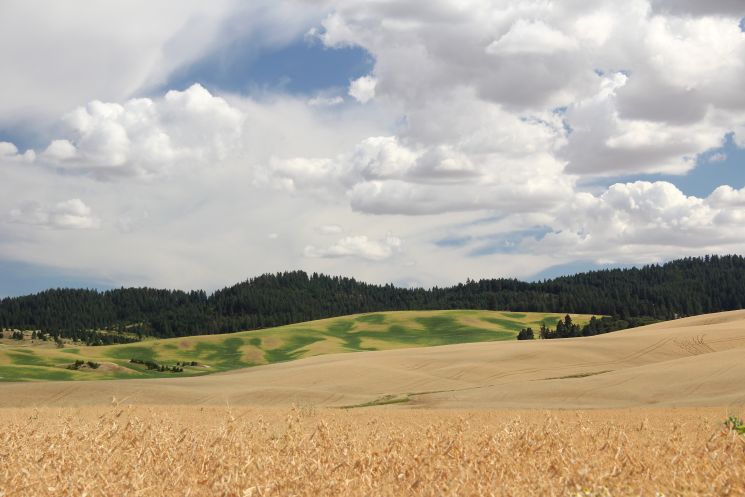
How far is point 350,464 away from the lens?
8.34 meters

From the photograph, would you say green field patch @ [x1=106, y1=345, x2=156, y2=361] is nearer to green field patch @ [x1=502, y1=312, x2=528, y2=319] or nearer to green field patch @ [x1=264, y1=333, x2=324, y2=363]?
green field patch @ [x1=264, y1=333, x2=324, y2=363]

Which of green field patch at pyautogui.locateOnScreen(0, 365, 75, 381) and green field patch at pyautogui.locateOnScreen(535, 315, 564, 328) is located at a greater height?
green field patch at pyautogui.locateOnScreen(535, 315, 564, 328)

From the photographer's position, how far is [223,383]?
3039 inches

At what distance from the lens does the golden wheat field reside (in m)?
7.08

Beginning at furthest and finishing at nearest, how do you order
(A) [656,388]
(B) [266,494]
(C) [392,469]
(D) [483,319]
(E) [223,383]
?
(D) [483,319] < (E) [223,383] < (A) [656,388] < (C) [392,469] < (B) [266,494]

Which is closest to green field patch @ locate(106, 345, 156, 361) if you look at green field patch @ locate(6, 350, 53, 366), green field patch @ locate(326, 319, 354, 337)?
green field patch @ locate(6, 350, 53, 366)

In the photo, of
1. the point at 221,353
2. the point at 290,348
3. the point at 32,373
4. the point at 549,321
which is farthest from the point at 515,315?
the point at 32,373

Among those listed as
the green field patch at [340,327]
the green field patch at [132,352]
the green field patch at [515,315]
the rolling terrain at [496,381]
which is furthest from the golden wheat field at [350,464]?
the green field patch at [515,315]

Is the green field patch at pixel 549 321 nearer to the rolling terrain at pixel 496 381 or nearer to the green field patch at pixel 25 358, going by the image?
the rolling terrain at pixel 496 381

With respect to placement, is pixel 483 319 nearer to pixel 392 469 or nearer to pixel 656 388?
pixel 656 388

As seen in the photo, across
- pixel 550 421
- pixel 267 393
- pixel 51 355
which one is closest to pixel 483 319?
pixel 51 355

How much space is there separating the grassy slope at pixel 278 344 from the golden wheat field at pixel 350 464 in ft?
313

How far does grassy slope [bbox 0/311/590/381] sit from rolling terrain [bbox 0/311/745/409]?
36362mm

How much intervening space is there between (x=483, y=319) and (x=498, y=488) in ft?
597
